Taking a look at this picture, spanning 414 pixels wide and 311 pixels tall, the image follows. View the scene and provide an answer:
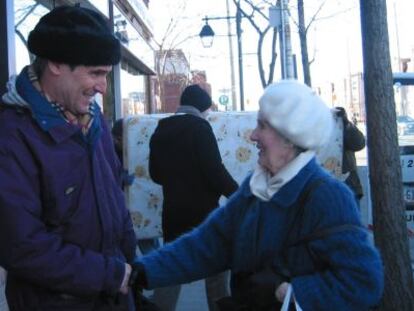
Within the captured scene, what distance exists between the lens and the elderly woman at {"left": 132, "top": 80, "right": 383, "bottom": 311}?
222 centimetres

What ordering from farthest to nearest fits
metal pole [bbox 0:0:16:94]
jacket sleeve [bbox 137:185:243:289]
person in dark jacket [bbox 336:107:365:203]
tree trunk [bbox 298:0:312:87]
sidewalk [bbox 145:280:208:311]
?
tree trunk [bbox 298:0:312:87] < person in dark jacket [bbox 336:107:365:203] < sidewalk [bbox 145:280:208:311] < metal pole [bbox 0:0:16:94] < jacket sleeve [bbox 137:185:243:289]

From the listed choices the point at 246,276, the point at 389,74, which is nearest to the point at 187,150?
the point at 389,74

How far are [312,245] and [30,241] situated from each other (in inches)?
35.0

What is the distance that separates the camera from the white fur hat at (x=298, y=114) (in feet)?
7.66

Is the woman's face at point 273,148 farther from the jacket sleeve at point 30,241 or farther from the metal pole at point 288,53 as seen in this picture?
the metal pole at point 288,53

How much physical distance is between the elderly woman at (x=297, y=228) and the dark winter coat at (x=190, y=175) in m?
2.34

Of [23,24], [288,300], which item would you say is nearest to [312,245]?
[288,300]

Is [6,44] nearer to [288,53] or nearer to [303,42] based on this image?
[288,53]

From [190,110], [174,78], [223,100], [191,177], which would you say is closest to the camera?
[191,177]

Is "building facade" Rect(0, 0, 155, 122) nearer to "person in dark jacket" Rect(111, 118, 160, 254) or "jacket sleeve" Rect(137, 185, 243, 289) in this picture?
"person in dark jacket" Rect(111, 118, 160, 254)

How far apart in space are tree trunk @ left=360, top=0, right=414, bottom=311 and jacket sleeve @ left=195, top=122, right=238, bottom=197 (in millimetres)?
1060

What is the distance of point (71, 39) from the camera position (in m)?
2.30

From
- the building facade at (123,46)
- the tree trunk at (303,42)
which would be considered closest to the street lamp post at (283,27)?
the tree trunk at (303,42)

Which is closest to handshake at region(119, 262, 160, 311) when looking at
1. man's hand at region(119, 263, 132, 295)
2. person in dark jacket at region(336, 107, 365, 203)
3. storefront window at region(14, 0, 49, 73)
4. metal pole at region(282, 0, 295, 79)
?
man's hand at region(119, 263, 132, 295)
